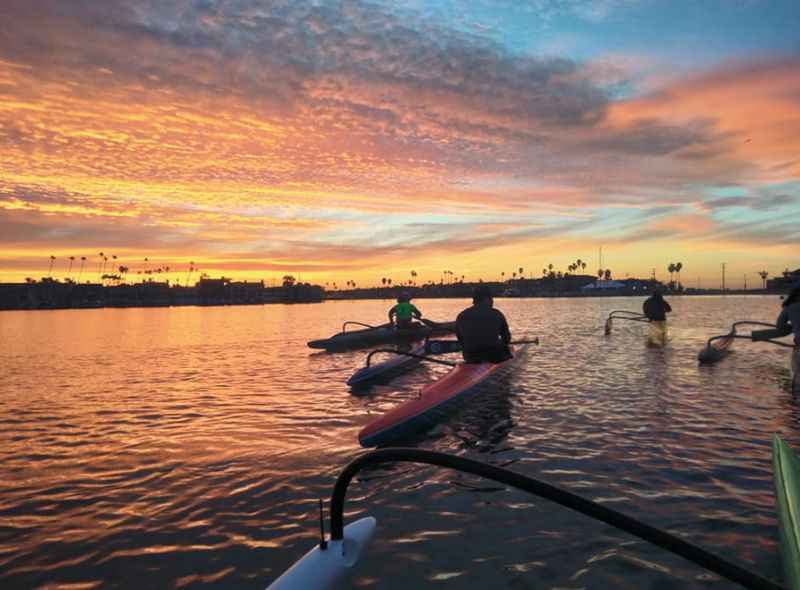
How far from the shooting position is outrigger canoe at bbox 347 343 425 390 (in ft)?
49.2

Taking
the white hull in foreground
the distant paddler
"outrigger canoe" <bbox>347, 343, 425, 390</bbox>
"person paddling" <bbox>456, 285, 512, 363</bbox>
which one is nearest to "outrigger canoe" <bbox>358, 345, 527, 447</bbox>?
"person paddling" <bbox>456, 285, 512, 363</bbox>

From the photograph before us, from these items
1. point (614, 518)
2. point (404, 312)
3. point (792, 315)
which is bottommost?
point (614, 518)

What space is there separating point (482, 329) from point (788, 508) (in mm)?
7886

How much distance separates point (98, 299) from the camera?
200 m

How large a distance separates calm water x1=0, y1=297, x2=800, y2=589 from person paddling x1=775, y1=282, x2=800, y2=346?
1.70 meters

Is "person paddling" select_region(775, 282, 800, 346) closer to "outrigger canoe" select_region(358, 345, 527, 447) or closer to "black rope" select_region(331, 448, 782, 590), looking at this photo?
"outrigger canoe" select_region(358, 345, 527, 447)

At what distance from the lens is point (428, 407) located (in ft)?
30.8

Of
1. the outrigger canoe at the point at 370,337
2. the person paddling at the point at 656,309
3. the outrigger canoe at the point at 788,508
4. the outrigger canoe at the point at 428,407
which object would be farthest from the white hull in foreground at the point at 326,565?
the person paddling at the point at 656,309

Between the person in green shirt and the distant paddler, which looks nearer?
the person in green shirt

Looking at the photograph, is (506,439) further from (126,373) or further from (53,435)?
(126,373)

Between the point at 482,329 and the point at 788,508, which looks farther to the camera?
the point at 482,329

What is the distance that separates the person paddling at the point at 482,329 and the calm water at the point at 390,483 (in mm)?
→ 1255

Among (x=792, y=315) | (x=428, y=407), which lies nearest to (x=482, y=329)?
(x=428, y=407)

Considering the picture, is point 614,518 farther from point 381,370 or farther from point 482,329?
point 381,370
